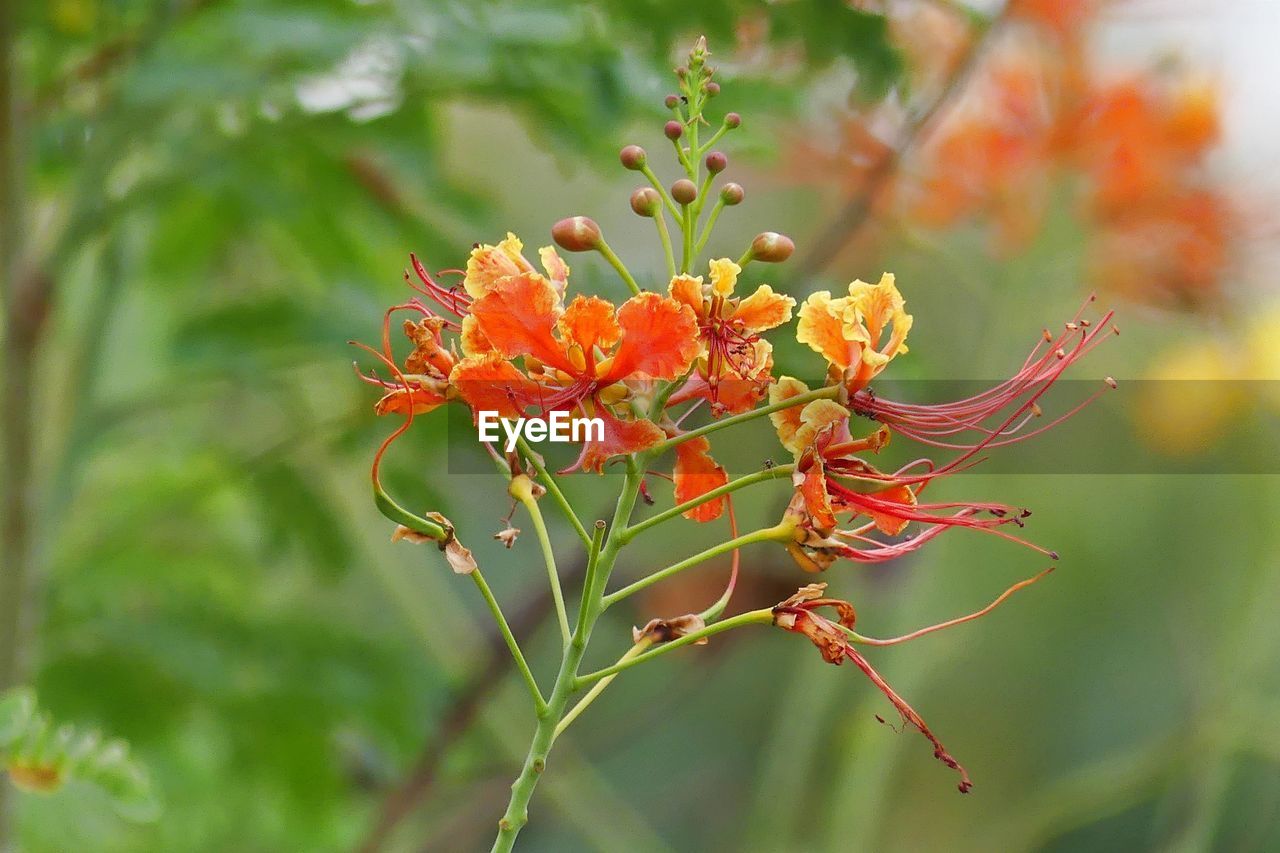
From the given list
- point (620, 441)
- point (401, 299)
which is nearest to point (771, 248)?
point (620, 441)

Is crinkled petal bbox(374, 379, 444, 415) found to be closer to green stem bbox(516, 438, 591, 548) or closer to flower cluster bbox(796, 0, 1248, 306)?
green stem bbox(516, 438, 591, 548)

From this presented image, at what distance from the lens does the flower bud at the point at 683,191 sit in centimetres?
67

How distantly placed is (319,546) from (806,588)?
4.29 feet

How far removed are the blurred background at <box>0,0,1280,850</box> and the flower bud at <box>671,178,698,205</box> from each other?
0.56 meters

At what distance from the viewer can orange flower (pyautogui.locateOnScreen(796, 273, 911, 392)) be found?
0.72 metres

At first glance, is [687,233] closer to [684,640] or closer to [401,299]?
[684,640]

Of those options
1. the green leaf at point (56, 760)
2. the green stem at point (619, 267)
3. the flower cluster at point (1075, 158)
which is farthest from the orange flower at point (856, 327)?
the flower cluster at point (1075, 158)

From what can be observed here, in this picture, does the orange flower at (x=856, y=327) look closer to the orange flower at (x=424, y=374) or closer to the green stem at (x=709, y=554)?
the green stem at (x=709, y=554)

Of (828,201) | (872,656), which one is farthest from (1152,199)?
(872,656)

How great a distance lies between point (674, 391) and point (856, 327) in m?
0.10

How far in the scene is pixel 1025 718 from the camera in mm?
3861

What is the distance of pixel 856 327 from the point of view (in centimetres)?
72

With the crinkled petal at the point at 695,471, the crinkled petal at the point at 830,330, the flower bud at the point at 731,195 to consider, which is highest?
the flower bud at the point at 731,195

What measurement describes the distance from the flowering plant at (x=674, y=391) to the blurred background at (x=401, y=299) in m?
0.42
